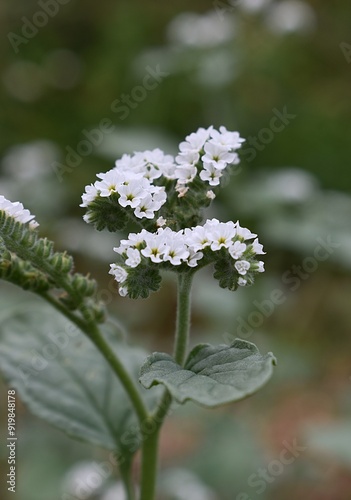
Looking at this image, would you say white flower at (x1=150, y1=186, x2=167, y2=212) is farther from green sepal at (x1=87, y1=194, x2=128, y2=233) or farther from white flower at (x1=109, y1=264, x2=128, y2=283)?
white flower at (x1=109, y1=264, x2=128, y2=283)

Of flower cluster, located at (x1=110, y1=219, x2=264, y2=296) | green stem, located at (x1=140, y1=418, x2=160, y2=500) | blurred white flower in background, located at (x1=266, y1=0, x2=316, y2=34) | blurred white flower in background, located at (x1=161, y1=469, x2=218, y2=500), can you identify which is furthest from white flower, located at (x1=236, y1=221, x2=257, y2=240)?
blurred white flower in background, located at (x1=266, y1=0, x2=316, y2=34)

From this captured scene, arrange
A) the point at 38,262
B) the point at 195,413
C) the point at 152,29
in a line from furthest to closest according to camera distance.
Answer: the point at 152,29 → the point at 195,413 → the point at 38,262

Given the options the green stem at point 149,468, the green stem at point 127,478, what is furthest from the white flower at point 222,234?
the green stem at point 127,478

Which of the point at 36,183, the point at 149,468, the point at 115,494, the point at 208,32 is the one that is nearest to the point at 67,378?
the point at 149,468

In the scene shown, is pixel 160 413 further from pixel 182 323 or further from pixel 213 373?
pixel 213 373

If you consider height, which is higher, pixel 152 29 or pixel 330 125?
pixel 152 29

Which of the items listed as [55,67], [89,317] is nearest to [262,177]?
[55,67]

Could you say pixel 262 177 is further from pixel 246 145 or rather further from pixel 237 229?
pixel 237 229
